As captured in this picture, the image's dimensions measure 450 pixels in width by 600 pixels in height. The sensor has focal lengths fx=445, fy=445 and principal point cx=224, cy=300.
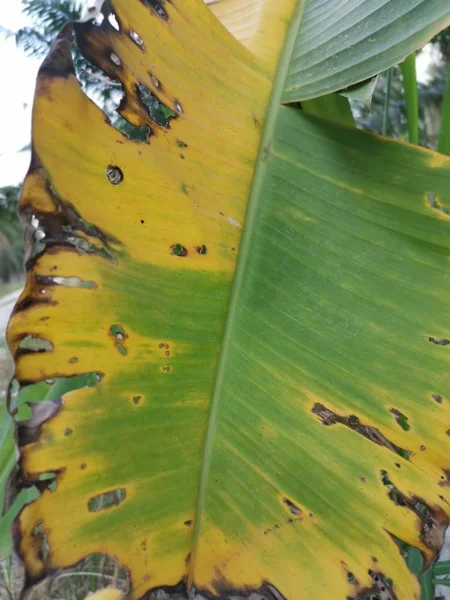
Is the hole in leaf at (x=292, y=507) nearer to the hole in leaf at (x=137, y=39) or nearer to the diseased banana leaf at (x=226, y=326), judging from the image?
the diseased banana leaf at (x=226, y=326)

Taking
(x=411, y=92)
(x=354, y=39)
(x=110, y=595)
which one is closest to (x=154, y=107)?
(x=354, y=39)

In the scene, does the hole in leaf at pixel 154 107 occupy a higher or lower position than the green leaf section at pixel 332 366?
higher

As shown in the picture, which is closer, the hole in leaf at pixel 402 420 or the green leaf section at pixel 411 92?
the hole in leaf at pixel 402 420

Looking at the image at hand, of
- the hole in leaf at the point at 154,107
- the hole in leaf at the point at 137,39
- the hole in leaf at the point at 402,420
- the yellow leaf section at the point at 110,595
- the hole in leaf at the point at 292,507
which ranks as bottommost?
the yellow leaf section at the point at 110,595

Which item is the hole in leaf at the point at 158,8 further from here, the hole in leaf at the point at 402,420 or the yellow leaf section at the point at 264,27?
the hole in leaf at the point at 402,420

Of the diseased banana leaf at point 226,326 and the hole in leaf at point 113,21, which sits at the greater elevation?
the hole in leaf at point 113,21

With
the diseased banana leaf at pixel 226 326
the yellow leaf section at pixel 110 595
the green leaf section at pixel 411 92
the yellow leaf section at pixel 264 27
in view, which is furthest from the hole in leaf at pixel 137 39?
the yellow leaf section at pixel 110 595

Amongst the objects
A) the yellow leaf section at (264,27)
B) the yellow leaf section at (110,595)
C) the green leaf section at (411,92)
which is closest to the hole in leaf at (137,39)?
the yellow leaf section at (264,27)

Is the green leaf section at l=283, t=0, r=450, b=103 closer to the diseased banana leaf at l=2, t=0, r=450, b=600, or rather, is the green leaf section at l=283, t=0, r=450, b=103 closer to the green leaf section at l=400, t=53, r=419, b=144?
the diseased banana leaf at l=2, t=0, r=450, b=600

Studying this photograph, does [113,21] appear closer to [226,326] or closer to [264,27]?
[264,27]
